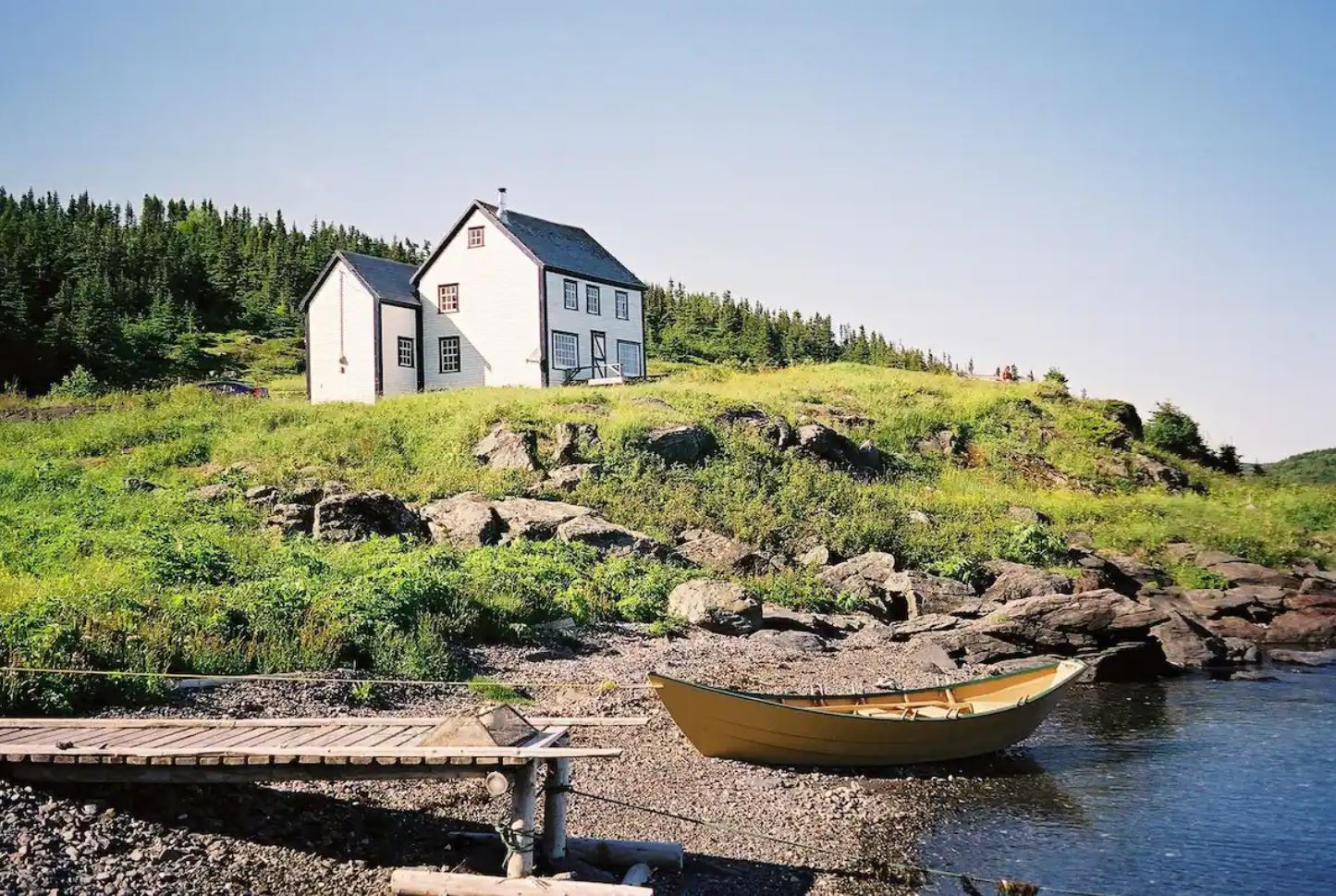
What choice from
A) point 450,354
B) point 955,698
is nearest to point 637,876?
point 955,698

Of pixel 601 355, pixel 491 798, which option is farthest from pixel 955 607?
pixel 601 355

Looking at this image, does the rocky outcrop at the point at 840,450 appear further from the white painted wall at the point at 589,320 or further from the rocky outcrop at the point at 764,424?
the white painted wall at the point at 589,320

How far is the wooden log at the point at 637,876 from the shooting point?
8570 millimetres

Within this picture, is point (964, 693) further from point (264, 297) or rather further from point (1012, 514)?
point (264, 297)

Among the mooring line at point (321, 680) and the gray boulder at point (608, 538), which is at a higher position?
the gray boulder at point (608, 538)

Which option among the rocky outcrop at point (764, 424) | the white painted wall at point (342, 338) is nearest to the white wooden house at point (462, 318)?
the white painted wall at point (342, 338)

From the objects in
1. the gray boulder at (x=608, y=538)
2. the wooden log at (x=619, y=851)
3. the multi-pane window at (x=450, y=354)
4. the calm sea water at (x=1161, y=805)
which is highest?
the multi-pane window at (x=450, y=354)

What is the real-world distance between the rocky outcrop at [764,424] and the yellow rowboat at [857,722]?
2216 centimetres

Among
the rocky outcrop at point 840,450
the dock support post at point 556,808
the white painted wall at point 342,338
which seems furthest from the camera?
the white painted wall at point 342,338

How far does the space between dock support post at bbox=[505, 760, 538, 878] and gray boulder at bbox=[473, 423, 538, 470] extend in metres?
23.9

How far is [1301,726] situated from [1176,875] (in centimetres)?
A: 932

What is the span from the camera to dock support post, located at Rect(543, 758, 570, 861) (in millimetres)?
8531

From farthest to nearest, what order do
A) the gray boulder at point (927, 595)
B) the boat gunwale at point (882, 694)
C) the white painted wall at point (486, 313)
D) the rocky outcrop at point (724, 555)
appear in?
the white painted wall at point (486, 313) → the rocky outcrop at point (724, 555) → the gray boulder at point (927, 595) → the boat gunwale at point (882, 694)

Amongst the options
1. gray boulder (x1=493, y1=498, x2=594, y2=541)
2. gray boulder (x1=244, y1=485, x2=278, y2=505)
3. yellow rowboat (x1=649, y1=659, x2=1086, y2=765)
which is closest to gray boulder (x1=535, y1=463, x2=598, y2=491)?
gray boulder (x1=493, y1=498, x2=594, y2=541)
